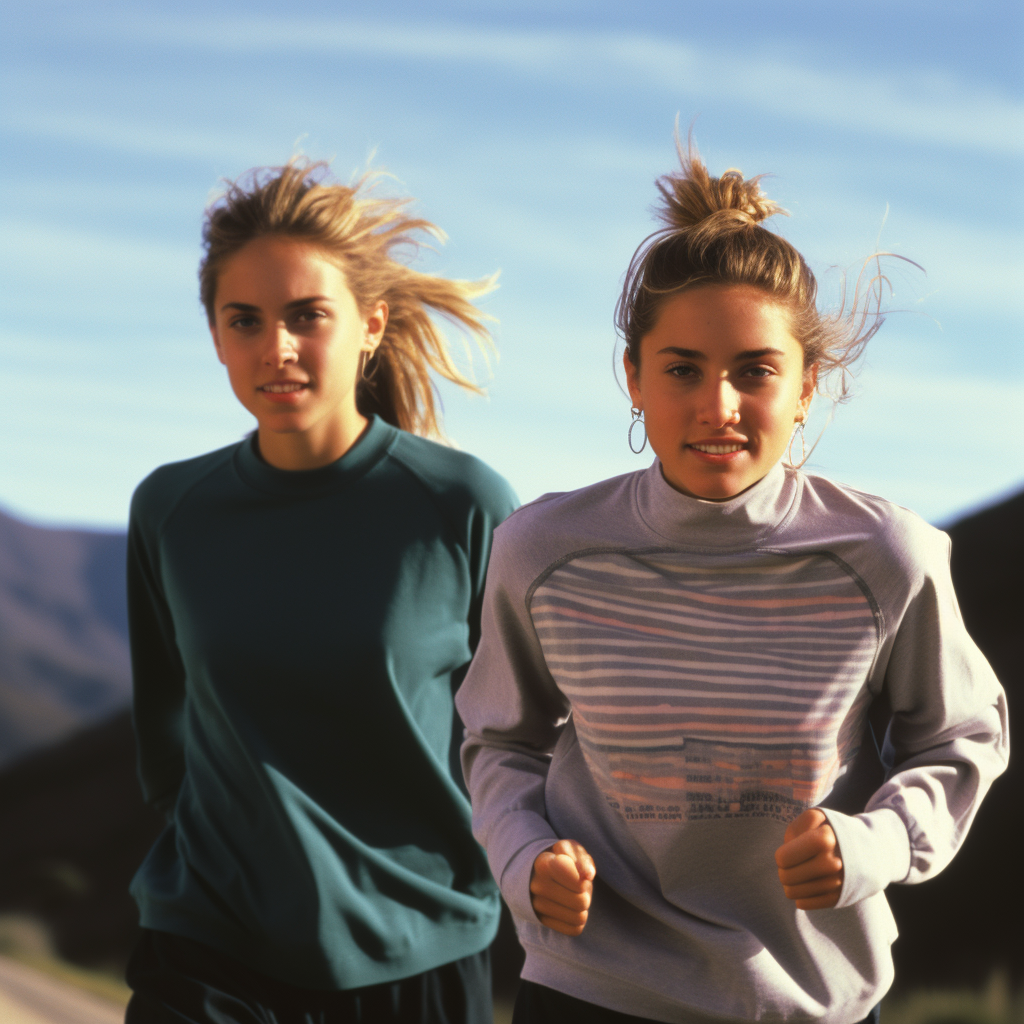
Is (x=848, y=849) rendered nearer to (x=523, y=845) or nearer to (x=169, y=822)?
(x=523, y=845)

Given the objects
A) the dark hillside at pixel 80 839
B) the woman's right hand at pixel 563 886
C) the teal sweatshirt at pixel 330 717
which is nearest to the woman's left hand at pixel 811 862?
the woman's right hand at pixel 563 886

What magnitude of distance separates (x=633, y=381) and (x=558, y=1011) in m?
0.95

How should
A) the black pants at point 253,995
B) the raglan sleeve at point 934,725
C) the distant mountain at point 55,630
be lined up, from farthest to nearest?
the distant mountain at point 55,630 < the black pants at point 253,995 < the raglan sleeve at point 934,725

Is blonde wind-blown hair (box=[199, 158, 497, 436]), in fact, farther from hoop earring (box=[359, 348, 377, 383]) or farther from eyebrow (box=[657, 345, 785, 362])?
eyebrow (box=[657, 345, 785, 362])

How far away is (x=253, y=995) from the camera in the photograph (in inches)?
99.6

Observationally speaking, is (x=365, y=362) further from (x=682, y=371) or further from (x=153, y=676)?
(x=682, y=371)

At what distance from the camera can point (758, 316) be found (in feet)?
6.11

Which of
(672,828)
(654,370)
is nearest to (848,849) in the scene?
(672,828)

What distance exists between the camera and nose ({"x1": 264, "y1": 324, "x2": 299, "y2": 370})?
2.67 metres

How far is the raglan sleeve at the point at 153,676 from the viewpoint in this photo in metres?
3.05

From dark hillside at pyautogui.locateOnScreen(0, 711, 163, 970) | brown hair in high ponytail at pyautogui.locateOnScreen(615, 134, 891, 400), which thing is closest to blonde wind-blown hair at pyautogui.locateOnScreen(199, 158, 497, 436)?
brown hair in high ponytail at pyautogui.locateOnScreen(615, 134, 891, 400)

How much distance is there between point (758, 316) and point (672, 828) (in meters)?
0.73

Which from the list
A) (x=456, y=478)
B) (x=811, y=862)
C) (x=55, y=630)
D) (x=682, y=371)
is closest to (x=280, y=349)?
(x=456, y=478)

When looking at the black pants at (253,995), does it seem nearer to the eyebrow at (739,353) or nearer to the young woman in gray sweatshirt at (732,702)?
the young woman in gray sweatshirt at (732,702)
